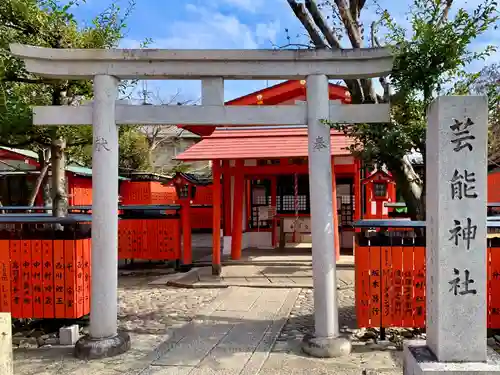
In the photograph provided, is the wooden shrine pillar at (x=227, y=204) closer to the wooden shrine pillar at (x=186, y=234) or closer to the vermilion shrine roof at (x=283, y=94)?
the wooden shrine pillar at (x=186, y=234)

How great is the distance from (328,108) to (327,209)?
115cm

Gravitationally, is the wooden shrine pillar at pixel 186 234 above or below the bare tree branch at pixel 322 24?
below

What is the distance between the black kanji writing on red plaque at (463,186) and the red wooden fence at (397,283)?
74.7 inches

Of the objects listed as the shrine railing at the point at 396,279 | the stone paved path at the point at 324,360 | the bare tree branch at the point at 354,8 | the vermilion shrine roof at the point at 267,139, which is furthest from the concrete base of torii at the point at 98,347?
the bare tree branch at the point at 354,8

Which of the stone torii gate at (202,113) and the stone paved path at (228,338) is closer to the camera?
the stone paved path at (228,338)

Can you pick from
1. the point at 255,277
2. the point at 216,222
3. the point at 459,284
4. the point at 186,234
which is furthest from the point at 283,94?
the point at 459,284

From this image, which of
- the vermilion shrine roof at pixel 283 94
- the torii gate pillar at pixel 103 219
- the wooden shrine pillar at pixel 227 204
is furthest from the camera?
the wooden shrine pillar at pixel 227 204

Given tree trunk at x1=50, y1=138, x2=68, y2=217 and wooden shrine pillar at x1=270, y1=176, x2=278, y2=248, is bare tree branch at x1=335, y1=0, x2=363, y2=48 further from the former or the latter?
wooden shrine pillar at x1=270, y1=176, x2=278, y2=248

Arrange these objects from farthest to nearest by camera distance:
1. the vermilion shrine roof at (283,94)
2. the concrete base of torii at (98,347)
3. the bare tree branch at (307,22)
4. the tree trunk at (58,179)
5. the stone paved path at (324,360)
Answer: the vermilion shrine roof at (283,94) < the tree trunk at (58,179) < the bare tree branch at (307,22) < the concrete base of torii at (98,347) < the stone paved path at (324,360)

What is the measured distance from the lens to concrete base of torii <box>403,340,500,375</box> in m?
3.47

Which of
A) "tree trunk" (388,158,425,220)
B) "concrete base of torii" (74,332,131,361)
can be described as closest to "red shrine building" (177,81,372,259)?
"tree trunk" (388,158,425,220)

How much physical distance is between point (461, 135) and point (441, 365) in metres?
1.83

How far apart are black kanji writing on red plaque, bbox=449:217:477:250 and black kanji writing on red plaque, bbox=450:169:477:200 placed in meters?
0.20

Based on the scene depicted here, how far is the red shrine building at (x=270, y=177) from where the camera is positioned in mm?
10109
